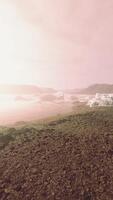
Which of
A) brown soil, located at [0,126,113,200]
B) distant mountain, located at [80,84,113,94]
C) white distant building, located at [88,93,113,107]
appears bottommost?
brown soil, located at [0,126,113,200]

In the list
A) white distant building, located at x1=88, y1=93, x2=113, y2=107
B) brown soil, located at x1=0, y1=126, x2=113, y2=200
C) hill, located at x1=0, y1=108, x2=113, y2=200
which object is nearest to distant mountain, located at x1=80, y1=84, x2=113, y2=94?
white distant building, located at x1=88, y1=93, x2=113, y2=107

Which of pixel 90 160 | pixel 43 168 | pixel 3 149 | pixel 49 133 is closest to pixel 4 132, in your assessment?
pixel 3 149

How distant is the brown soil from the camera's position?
819cm

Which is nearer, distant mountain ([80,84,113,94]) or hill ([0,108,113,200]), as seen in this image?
hill ([0,108,113,200])

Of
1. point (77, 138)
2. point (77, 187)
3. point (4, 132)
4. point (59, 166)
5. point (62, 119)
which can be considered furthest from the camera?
point (62, 119)

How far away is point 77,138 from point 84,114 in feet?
6.93

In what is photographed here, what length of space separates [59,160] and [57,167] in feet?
1.14

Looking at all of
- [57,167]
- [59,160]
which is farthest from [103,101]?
[57,167]

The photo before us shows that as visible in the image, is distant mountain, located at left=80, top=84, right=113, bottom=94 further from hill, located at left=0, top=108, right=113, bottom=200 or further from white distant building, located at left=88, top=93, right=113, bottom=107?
hill, located at left=0, top=108, right=113, bottom=200

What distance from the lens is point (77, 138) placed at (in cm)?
1019

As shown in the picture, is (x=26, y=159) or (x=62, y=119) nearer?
(x=26, y=159)

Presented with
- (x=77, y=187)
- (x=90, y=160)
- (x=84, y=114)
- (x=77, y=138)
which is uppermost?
(x=84, y=114)

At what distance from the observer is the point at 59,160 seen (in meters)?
9.23

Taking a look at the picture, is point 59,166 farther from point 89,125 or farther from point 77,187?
point 89,125
